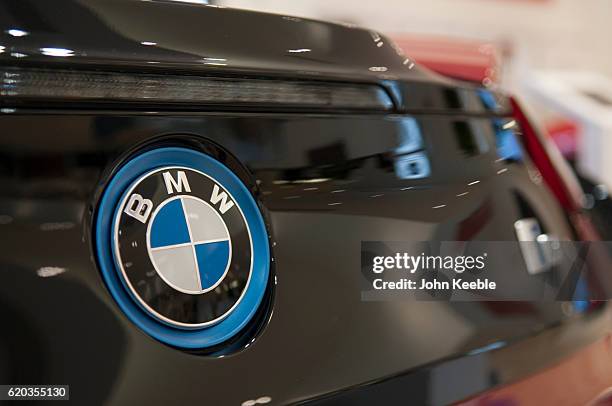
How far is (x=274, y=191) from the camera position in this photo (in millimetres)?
563

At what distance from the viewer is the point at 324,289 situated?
0.57m

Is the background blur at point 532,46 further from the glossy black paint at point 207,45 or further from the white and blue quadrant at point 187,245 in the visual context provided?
the white and blue quadrant at point 187,245

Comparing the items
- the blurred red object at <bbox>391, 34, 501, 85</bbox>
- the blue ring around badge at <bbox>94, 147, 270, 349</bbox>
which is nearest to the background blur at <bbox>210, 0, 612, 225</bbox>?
the blurred red object at <bbox>391, 34, 501, 85</bbox>

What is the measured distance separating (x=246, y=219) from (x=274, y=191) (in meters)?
0.04

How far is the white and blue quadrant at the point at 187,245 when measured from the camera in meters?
0.49

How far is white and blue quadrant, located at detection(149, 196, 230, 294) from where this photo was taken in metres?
0.49

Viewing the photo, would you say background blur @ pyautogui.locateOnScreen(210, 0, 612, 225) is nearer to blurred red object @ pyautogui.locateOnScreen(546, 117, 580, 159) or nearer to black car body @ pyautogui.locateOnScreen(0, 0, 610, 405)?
blurred red object @ pyautogui.locateOnScreen(546, 117, 580, 159)

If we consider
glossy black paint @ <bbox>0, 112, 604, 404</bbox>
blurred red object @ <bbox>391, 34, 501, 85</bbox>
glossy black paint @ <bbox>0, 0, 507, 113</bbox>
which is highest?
blurred red object @ <bbox>391, 34, 501, 85</bbox>

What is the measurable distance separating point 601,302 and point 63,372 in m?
0.62

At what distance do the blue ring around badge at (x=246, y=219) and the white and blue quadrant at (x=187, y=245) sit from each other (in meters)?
0.03

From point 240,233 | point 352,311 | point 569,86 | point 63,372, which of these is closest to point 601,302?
point 352,311

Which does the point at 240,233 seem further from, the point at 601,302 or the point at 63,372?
the point at 601,302

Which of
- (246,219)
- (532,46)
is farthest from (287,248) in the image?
(532,46)

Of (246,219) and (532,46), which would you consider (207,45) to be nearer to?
(246,219)
